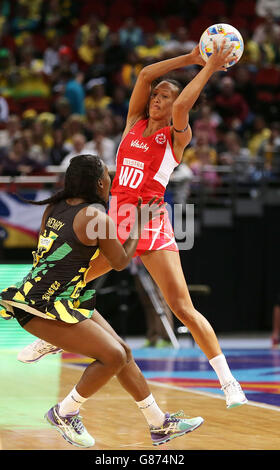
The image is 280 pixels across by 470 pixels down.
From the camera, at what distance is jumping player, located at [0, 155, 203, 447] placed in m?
4.89

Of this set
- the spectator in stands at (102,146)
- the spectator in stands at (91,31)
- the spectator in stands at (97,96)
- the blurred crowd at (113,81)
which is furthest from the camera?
the spectator in stands at (91,31)

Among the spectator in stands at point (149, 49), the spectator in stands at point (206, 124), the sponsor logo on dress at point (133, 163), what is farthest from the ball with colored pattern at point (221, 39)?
the spectator in stands at point (149, 49)

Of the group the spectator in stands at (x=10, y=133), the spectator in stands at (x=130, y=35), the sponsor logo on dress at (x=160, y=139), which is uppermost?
the spectator in stands at (x=130, y=35)

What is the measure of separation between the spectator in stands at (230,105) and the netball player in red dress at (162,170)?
934cm

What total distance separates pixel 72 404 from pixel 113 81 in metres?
11.6

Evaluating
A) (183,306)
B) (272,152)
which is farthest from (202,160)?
(183,306)

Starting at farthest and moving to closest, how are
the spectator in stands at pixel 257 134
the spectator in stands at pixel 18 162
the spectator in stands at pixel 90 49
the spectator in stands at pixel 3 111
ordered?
the spectator in stands at pixel 90 49 < the spectator in stands at pixel 257 134 < the spectator in stands at pixel 3 111 < the spectator in stands at pixel 18 162

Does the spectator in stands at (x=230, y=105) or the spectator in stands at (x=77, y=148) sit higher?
the spectator in stands at (x=230, y=105)

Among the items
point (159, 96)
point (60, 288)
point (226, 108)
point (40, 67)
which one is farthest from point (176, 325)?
→ point (60, 288)

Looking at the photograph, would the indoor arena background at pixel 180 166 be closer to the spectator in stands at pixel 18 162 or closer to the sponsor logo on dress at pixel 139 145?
the spectator in stands at pixel 18 162

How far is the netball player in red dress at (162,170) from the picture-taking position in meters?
5.77

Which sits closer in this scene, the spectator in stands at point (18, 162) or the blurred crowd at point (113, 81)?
the spectator in stands at point (18, 162)

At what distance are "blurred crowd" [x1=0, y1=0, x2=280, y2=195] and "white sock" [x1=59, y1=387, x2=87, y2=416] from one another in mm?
7285
